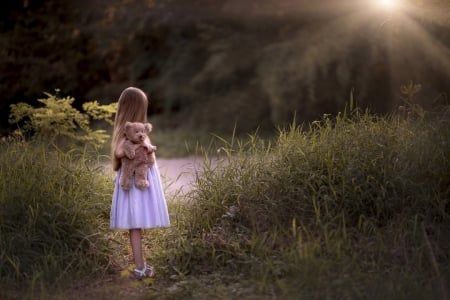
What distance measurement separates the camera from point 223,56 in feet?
44.3

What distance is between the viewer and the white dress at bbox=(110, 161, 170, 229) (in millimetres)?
5281

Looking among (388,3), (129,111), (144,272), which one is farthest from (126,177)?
(388,3)

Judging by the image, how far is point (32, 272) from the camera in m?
5.15

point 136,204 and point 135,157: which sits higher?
point 135,157

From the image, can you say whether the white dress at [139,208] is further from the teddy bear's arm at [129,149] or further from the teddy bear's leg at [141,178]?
the teddy bear's arm at [129,149]

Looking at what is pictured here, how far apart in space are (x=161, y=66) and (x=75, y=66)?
6.31 feet

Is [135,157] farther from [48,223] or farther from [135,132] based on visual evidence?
[48,223]

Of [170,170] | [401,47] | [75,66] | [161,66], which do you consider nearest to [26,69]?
[75,66]

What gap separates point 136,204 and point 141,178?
0.66 ft

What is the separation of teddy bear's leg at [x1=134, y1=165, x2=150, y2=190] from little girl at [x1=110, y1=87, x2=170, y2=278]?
58 mm

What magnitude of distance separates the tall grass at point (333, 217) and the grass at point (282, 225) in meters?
0.01

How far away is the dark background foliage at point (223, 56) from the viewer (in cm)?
1130

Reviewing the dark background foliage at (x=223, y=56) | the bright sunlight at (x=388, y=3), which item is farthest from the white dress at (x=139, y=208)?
the bright sunlight at (x=388, y=3)

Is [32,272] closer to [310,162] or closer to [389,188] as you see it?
[310,162]
